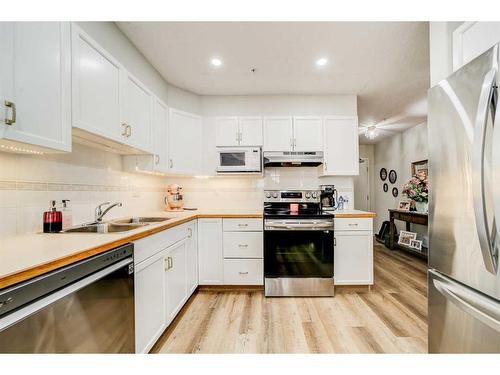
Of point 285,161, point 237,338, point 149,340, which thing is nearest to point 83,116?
point 149,340

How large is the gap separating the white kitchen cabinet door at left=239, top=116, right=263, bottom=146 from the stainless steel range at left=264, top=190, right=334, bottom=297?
107 cm

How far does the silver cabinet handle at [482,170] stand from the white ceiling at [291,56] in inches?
50.8

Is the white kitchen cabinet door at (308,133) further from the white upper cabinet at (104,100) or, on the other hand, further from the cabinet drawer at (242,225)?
the white upper cabinet at (104,100)

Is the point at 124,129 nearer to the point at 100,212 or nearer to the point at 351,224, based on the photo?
the point at 100,212

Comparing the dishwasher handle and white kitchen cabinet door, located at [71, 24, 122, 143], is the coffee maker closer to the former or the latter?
white kitchen cabinet door, located at [71, 24, 122, 143]

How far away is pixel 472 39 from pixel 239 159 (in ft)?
7.20

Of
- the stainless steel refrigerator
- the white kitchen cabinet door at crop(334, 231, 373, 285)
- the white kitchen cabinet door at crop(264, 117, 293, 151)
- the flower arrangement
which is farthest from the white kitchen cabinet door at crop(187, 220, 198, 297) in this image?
the flower arrangement

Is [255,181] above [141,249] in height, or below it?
above

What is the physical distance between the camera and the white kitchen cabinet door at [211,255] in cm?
263

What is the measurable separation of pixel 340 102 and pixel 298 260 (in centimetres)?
212

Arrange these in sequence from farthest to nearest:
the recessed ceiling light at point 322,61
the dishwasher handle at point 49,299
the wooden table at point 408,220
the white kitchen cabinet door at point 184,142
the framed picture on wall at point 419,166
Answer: the framed picture on wall at point 419,166 → the wooden table at point 408,220 → the white kitchen cabinet door at point 184,142 → the recessed ceiling light at point 322,61 → the dishwasher handle at point 49,299

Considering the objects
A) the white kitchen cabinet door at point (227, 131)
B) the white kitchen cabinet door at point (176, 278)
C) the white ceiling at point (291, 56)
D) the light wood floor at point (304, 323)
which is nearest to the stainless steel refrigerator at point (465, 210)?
the light wood floor at point (304, 323)
